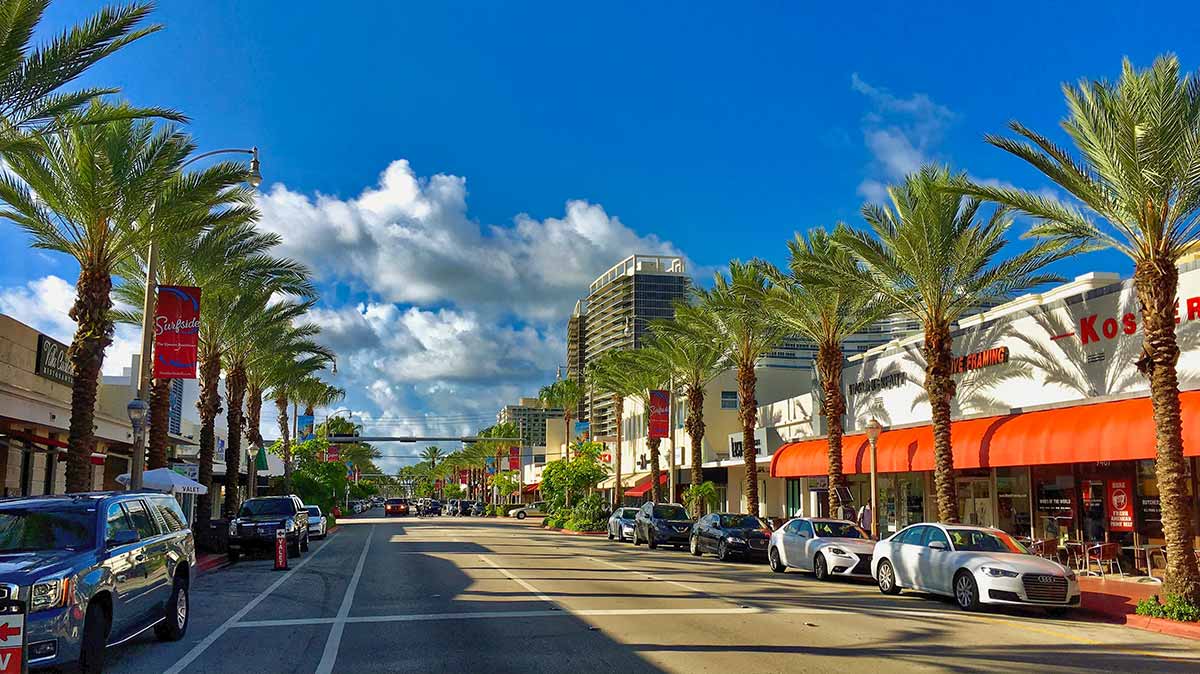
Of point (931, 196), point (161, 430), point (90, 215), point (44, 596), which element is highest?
point (931, 196)

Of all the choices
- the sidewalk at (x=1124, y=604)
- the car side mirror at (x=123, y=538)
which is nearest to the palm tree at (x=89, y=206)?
the car side mirror at (x=123, y=538)

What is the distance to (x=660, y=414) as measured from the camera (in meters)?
44.5

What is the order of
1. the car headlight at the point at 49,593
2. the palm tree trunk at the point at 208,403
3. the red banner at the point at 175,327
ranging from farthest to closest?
the palm tree trunk at the point at 208,403 < the red banner at the point at 175,327 < the car headlight at the point at 49,593

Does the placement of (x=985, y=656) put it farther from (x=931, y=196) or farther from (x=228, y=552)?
(x=228, y=552)

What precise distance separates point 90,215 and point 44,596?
1382cm

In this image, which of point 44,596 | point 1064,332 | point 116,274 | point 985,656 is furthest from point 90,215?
point 1064,332

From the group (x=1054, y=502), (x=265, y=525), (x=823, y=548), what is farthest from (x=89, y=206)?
(x=1054, y=502)

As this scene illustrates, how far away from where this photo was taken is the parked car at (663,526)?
35094 mm

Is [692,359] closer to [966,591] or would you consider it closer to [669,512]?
[669,512]

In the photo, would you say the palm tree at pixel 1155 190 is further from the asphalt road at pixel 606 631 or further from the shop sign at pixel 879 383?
the shop sign at pixel 879 383

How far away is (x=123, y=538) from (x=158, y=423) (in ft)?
58.9

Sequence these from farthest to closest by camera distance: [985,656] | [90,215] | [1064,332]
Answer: [1064,332] < [90,215] < [985,656]

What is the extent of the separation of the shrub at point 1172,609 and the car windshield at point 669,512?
21878 millimetres

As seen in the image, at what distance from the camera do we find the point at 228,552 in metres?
27.1
